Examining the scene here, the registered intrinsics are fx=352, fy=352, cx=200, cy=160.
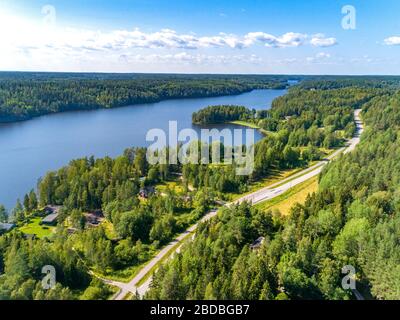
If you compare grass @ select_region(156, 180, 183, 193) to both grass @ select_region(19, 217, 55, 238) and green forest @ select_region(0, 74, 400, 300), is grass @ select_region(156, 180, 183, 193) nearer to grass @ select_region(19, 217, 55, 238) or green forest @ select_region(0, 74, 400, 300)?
green forest @ select_region(0, 74, 400, 300)

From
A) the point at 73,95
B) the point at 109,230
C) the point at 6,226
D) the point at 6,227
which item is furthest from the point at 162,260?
the point at 73,95

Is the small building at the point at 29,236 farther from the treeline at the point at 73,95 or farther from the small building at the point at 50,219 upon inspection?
the treeline at the point at 73,95

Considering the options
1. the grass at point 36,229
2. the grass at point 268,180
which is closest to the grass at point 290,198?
the grass at point 268,180

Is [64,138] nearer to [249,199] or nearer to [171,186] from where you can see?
[171,186]

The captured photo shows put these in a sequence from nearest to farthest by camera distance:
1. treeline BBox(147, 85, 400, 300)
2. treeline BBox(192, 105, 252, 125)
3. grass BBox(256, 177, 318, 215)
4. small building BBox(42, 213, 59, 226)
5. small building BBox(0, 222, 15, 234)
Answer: treeline BBox(147, 85, 400, 300) < small building BBox(0, 222, 15, 234) < small building BBox(42, 213, 59, 226) < grass BBox(256, 177, 318, 215) < treeline BBox(192, 105, 252, 125)

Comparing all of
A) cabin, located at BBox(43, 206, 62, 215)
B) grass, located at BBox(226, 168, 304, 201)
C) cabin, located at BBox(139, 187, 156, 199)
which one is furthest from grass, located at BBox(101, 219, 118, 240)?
grass, located at BBox(226, 168, 304, 201)

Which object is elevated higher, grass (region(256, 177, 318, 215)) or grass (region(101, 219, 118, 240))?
grass (region(256, 177, 318, 215))
